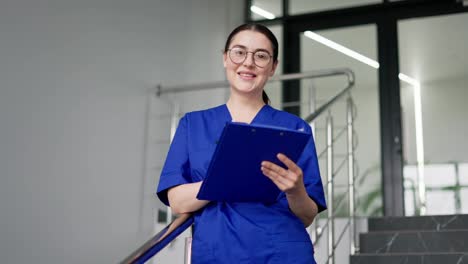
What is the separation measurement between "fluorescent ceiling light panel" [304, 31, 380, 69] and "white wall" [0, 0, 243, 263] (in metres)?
1.09

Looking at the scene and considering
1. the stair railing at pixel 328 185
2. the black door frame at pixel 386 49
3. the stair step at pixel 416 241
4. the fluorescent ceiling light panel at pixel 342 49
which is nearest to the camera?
the stair railing at pixel 328 185

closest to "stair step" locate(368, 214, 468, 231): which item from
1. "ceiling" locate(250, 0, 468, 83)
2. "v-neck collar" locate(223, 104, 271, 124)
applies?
"ceiling" locate(250, 0, 468, 83)

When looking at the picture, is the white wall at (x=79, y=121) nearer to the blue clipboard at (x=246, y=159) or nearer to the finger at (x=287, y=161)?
the blue clipboard at (x=246, y=159)

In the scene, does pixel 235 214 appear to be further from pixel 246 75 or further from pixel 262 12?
pixel 262 12

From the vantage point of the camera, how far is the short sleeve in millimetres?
1057

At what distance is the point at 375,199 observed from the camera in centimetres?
377

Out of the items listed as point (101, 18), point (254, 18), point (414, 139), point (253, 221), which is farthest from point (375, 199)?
point (253, 221)

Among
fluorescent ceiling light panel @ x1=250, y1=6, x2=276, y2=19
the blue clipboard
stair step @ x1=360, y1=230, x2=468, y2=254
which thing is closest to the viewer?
the blue clipboard

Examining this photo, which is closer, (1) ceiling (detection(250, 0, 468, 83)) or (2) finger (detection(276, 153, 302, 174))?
(2) finger (detection(276, 153, 302, 174))

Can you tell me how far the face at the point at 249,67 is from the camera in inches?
41.8

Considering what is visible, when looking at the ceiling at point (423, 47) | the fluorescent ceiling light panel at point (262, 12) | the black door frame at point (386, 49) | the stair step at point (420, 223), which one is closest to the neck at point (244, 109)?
the stair step at point (420, 223)

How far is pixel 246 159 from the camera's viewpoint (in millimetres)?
935

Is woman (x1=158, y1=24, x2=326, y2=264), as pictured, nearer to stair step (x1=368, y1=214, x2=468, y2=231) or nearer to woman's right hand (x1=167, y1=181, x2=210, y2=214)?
woman's right hand (x1=167, y1=181, x2=210, y2=214)

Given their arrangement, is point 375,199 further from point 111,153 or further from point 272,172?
point 272,172
